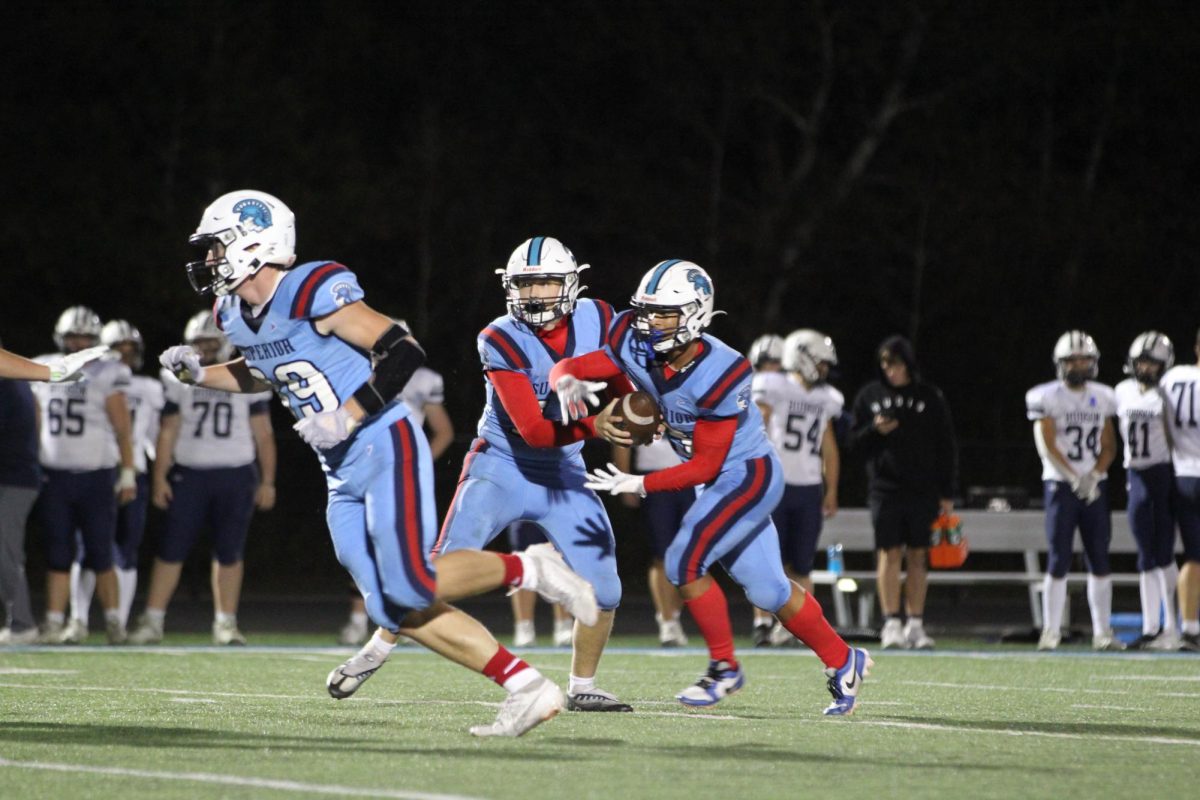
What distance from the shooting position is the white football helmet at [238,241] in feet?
19.0

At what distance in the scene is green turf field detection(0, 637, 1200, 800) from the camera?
4797 millimetres

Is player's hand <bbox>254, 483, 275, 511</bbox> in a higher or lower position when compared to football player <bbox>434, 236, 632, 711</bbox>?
lower

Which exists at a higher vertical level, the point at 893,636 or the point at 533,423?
the point at 533,423

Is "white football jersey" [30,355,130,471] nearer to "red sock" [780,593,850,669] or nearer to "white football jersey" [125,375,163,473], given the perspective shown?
"white football jersey" [125,375,163,473]

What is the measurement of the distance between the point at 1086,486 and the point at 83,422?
5.74 m

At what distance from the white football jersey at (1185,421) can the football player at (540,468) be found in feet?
17.5

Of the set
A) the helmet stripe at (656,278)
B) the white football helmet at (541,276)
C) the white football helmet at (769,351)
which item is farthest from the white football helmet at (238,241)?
the white football helmet at (769,351)

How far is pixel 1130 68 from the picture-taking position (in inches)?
981

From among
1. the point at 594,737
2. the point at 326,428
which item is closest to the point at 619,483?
the point at 594,737

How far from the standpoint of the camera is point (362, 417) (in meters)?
5.64

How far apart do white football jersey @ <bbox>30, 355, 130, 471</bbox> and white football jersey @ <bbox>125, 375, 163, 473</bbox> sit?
0.28 m

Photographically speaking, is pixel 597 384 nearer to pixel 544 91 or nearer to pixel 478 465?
pixel 478 465

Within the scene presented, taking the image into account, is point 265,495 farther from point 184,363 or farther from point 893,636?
point 184,363

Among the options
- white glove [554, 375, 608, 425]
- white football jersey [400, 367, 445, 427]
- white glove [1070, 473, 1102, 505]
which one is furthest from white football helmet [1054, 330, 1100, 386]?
white glove [554, 375, 608, 425]
